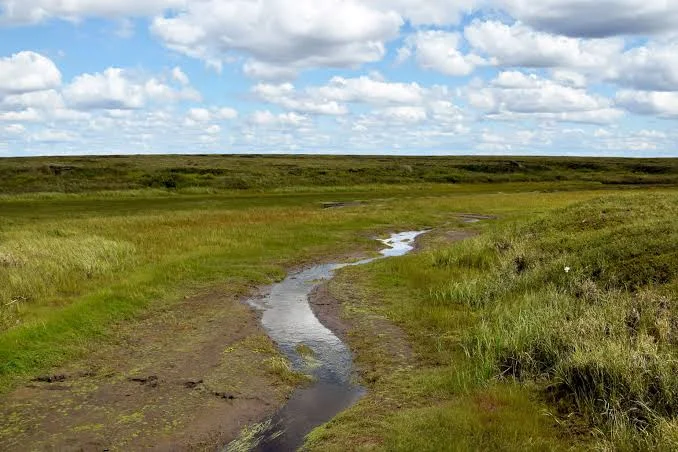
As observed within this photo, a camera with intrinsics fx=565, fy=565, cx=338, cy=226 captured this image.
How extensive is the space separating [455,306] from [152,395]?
32.6ft

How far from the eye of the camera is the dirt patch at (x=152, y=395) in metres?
9.90

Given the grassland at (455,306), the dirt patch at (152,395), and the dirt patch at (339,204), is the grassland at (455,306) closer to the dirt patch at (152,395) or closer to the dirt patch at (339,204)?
the dirt patch at (152,395)

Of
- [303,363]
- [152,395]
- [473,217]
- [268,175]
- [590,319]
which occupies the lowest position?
[303,363]

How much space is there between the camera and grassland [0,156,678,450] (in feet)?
31.0

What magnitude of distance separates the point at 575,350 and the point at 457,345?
11.5ft

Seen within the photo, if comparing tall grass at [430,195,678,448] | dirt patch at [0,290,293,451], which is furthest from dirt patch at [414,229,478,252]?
dirt patch at [0,290,293,451]

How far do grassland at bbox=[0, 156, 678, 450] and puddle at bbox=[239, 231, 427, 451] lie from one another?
57 cm

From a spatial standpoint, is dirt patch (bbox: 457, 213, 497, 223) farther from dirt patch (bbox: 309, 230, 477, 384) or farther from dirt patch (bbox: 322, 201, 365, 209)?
dirt patch (bbox: 309, 230, 477, 384)

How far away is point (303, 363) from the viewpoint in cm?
1400

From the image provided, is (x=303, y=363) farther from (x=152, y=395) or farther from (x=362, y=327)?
(x=152, y=395)

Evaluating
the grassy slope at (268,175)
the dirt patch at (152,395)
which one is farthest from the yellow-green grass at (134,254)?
the grassy slope at (268,175)

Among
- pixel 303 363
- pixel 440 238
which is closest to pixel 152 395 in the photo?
pixel 303 363

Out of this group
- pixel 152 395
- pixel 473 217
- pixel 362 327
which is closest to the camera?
pixel 152 395

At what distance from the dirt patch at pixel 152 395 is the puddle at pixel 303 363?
52 cm
